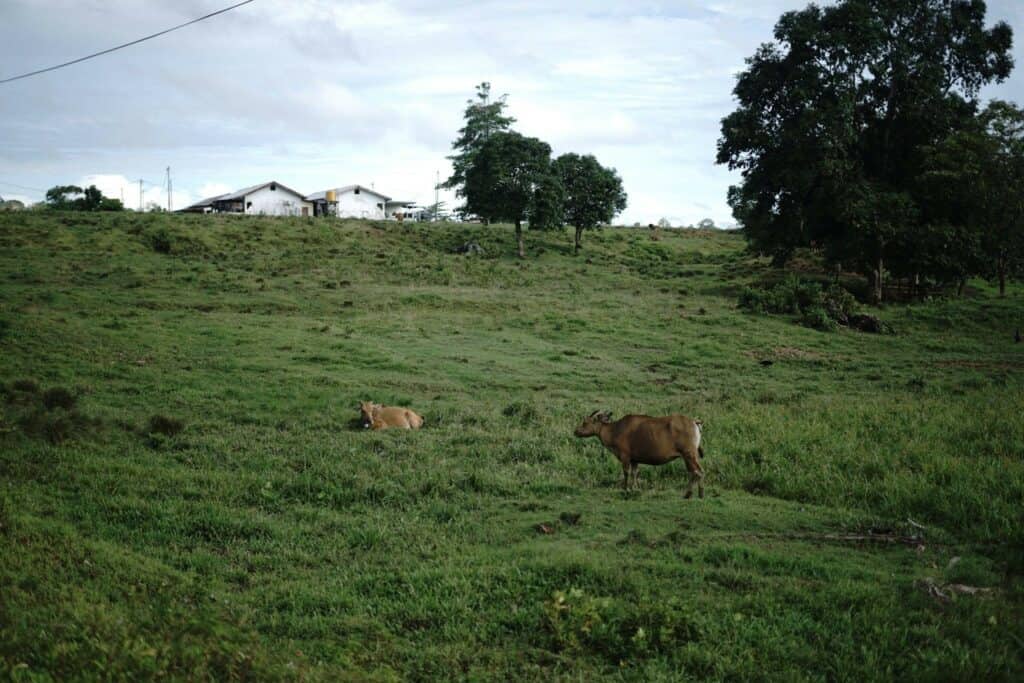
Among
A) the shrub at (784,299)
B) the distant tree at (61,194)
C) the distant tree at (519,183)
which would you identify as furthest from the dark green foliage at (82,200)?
the shrub at (784,299)

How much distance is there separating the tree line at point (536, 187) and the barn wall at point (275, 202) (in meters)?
30.3

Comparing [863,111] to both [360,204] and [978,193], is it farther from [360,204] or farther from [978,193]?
[360,204]

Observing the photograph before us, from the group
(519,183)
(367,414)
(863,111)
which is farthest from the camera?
(519,183)

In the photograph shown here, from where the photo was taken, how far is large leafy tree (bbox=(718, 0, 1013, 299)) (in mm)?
40469

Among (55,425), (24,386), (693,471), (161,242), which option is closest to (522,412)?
(693,471)

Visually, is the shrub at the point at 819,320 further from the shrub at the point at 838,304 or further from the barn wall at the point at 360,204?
the barn wall at the point at 360,204

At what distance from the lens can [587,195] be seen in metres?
64.4

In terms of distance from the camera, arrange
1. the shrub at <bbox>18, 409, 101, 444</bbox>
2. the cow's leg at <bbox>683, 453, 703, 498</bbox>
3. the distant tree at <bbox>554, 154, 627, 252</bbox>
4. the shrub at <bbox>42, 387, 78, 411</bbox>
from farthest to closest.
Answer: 1. the distant tree at <bbox>554, 154, 627, 252</bbox>
2. the shrub at <bbox>42, 387, 78, 411</bbox>
3. the shrub at <bbox>18, 409, 101, 444</bbox>
4. the cow's leg at <bbox>683, 453, 703, 498</bbox>

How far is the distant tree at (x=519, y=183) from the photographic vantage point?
58688mm

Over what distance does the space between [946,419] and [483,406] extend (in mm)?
10223

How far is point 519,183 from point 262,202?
4075 centimetres

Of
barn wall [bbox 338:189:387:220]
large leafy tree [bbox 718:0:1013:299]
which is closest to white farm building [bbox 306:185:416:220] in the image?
barn wall [bbox 338:189:387:220]

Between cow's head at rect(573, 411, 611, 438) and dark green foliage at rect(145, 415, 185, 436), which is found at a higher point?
cow's head at rect(573, 411, 611, 438)

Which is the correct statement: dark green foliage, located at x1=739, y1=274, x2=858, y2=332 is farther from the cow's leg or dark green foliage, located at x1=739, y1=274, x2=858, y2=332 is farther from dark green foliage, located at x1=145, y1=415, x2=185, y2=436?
dark green foliage, located at x1=145, y1=415, x2=185, y2=436
